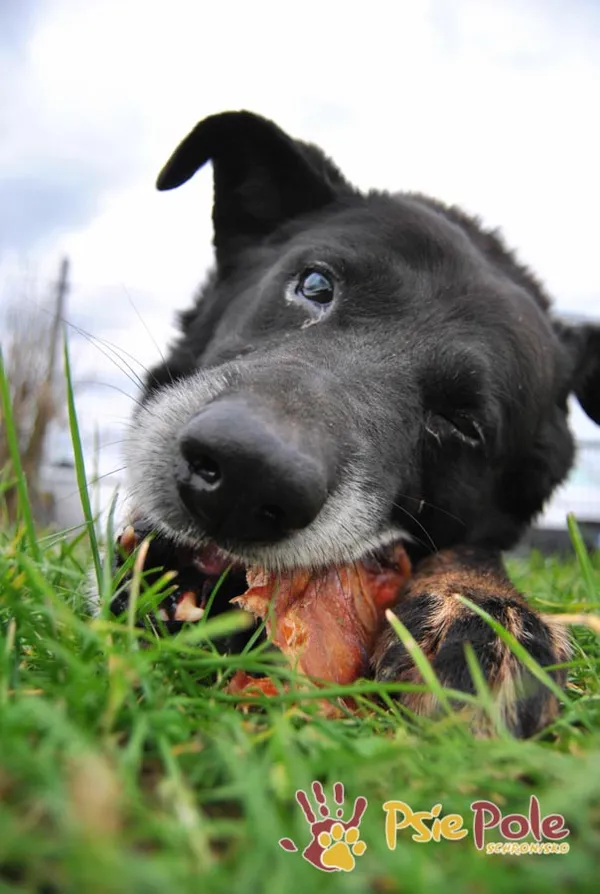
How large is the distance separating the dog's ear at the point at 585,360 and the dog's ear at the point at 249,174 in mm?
1812

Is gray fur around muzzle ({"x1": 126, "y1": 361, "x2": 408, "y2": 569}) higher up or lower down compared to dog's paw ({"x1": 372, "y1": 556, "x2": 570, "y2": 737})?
higher up

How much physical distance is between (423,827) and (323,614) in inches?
41.5

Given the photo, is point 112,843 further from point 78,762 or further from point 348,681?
point 348,681

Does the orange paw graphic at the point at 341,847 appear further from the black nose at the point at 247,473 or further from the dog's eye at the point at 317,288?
the dog's eye at the point at 317,288

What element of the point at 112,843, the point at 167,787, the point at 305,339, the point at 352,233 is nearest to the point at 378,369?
the point at 305,339

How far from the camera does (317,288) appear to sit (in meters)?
3.15

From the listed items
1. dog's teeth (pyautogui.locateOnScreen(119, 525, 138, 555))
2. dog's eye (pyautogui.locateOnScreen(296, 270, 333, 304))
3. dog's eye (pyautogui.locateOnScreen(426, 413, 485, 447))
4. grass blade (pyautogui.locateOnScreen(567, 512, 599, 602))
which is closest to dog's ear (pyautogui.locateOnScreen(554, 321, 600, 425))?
dog's eye (pyautogui.locateOnScreen(426, 413, 485, 447))

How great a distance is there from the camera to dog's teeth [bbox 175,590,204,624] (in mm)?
1908

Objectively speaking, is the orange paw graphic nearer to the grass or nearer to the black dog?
the grass

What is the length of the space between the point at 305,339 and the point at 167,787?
7.07 ft

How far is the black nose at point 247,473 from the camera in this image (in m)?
1.75

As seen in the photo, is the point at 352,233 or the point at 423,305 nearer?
the point at 423,305

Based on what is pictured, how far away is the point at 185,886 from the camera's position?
70cm

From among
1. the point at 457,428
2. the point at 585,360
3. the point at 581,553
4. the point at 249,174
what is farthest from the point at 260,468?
the point at 585,360
